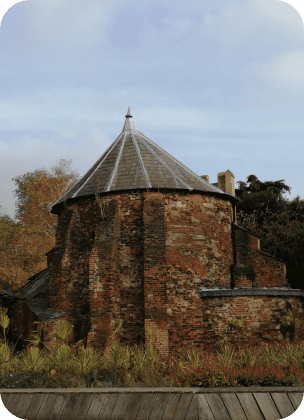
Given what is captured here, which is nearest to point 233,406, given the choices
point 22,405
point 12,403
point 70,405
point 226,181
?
point 70,405

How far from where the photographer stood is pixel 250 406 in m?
9.31

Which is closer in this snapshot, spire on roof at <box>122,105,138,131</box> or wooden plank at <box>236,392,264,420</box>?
wooden plank at <box>236,392,264,420</box>

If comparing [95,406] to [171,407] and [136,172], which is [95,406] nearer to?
[171,407]

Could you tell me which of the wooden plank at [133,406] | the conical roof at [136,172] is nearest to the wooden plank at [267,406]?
the wooden plank at [133,406]

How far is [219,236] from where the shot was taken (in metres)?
19.9

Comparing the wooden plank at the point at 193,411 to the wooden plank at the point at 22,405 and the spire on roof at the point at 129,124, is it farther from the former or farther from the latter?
the spire on roof at the point at 129,124

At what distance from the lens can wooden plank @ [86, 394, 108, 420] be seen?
9.86 metres

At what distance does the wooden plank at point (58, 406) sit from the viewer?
1010 cm

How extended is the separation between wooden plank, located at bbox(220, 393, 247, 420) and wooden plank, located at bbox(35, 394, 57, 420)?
3.50 meters

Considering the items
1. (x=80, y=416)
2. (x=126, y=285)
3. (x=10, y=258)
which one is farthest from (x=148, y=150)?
(x=10, y=258)

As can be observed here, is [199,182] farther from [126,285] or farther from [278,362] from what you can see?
[278,362]

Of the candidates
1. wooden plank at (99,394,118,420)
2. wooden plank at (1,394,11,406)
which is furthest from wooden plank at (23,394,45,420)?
wooden plank at (99,394,118,420)

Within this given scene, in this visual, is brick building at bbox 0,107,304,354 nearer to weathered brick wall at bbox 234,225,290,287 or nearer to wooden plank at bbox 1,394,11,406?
weathered brick wall at bbox 234,225,290,287

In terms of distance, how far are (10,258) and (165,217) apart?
62.0 feet
